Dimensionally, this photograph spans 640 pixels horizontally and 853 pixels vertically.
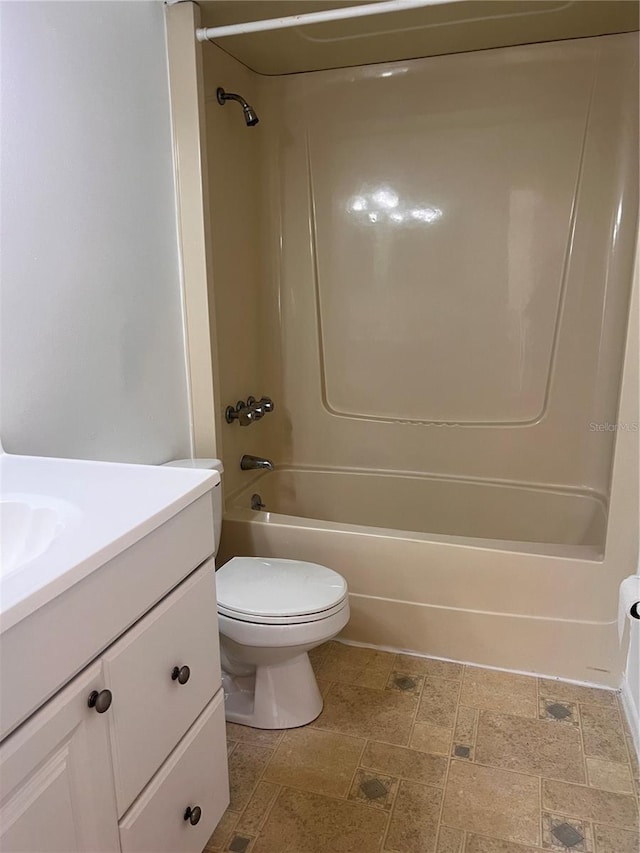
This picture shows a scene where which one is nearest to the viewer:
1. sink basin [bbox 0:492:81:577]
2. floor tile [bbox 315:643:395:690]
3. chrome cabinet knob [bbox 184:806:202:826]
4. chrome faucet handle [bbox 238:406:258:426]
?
sink basin [bbox 0:492:81:577]

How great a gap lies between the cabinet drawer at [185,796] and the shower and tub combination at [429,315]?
34.4 inches

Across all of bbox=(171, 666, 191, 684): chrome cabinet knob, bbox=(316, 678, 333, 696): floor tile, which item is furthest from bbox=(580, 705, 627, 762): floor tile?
bbox=(171, 666, 191, 684): chrome cabinet knob

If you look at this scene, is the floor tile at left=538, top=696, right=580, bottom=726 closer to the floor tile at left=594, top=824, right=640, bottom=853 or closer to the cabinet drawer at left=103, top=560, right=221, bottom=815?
the floor tile at left=594, top=824, right=640, bottom=853

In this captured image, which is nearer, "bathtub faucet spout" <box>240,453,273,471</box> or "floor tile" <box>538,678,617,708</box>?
"floor tile" <box>538,678,617,708</box>

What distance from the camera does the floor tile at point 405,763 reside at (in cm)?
162

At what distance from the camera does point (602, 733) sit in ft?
5.77

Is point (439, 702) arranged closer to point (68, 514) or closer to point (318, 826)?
point (318, 826)

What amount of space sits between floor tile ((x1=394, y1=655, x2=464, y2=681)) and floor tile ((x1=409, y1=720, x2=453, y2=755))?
237 millimetres

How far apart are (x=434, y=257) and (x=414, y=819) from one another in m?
1.99

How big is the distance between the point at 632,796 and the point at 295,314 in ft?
6.86

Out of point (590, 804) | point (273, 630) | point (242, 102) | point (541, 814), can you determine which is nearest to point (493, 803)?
point (541, 814)

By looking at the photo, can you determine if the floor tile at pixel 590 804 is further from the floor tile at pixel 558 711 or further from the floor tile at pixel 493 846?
the floor tile at pixel 558 711

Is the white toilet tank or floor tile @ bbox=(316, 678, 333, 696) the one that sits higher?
the white toilet tank

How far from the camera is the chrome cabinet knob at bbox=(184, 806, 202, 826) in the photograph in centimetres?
125
